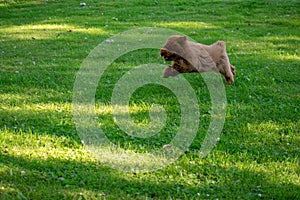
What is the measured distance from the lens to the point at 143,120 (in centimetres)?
531

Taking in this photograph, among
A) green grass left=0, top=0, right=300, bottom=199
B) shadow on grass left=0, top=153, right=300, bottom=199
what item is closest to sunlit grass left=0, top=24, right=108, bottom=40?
green grass left=0, top=0, right=300, bottom=199

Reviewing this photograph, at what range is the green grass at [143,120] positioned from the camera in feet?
12.9

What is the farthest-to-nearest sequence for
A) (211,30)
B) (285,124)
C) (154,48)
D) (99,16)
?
(99,16) → (211,30) → (154,48) → (285,124)

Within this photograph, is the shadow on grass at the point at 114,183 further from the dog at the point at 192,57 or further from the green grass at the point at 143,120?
the dog at the point at 192,57

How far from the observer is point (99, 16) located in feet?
40.4

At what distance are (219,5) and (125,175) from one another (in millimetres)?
10498

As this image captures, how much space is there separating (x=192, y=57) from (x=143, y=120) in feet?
4.62

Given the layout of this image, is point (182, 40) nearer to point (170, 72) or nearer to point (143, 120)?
point (170, 72)

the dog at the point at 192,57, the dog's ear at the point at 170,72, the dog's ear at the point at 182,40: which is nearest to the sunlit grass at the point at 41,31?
the dog's ear at the point at 170,72

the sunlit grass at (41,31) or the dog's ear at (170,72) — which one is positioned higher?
the sunlit grass at (41,31)

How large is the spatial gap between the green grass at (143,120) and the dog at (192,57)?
0.29m

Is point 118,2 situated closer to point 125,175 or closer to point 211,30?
point 211,30

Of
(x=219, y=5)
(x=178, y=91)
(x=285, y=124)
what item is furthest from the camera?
(x=219, y=5)

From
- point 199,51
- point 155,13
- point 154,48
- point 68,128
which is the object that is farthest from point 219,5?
point 68,128
